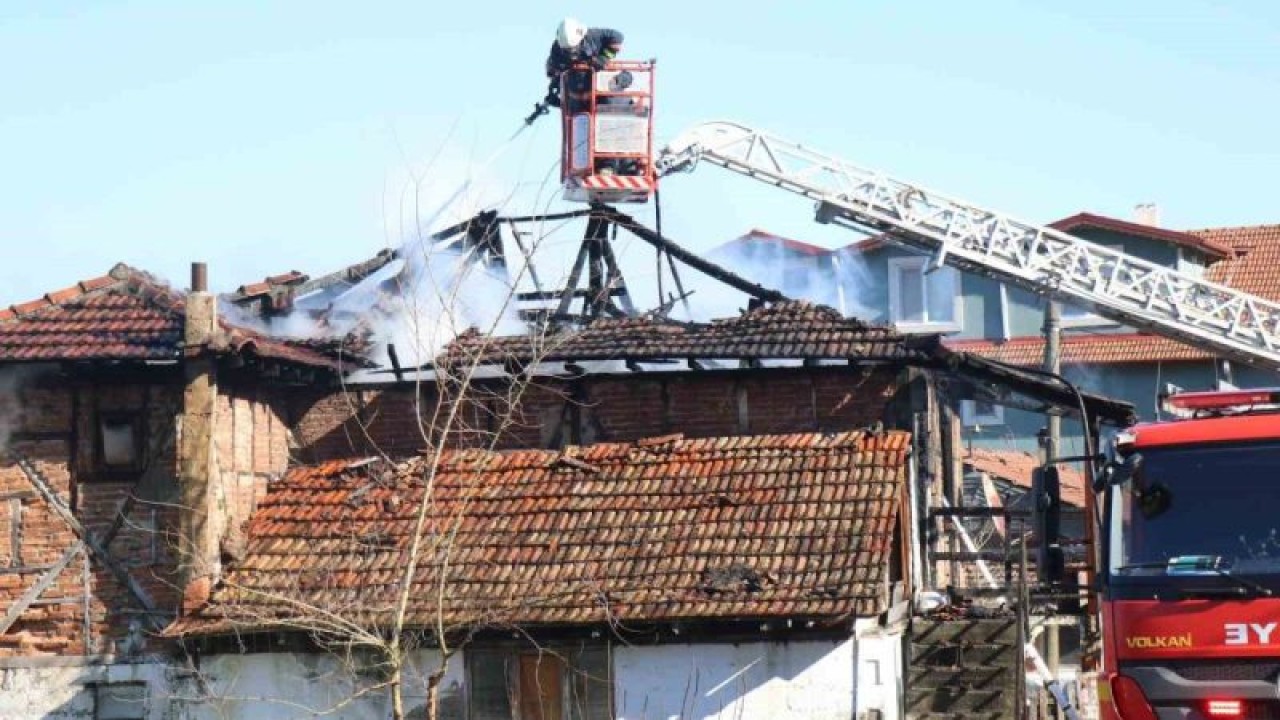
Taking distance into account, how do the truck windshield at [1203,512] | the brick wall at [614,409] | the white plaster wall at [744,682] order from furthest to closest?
the brick wall at [614,409], the white plaster wall at [744,682], the truck windshield at [1203,512]

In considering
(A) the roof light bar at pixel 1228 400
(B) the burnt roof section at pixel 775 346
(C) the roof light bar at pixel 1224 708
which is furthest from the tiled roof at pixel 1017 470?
(C) the roof light bar at pixel 1224 708

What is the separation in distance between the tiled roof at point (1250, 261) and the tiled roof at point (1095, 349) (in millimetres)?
2342

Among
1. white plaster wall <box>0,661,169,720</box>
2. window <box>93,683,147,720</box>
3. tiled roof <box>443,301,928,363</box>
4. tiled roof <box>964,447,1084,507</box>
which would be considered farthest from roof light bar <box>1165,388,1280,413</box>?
tiled roof <box>964,447,1084,507</box>

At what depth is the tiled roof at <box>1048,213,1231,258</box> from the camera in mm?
40031

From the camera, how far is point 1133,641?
12.1 metres

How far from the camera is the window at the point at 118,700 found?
827 inches

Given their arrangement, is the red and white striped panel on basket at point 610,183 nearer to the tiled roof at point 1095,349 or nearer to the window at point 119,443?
the window at point 119,443

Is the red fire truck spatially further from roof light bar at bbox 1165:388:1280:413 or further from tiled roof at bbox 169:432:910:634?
tiled roof at bbox 169:432:910:634

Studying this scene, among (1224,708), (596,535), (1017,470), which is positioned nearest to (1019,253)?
(1017,470)

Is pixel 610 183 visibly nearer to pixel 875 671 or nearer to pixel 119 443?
pixel 119 443

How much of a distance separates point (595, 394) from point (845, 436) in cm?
355

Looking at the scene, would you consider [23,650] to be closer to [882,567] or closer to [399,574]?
[399,574]

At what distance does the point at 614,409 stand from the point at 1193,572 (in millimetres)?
11963

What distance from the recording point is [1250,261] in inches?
1666
